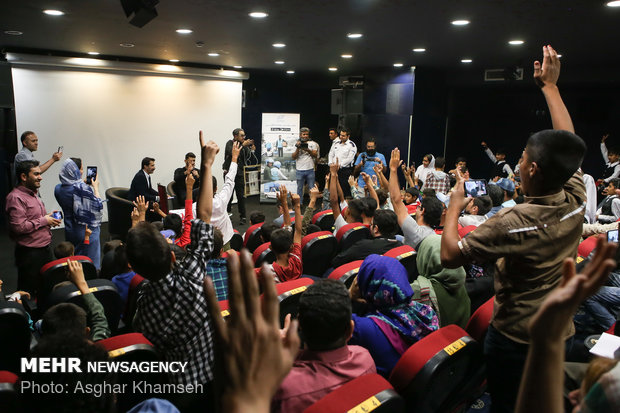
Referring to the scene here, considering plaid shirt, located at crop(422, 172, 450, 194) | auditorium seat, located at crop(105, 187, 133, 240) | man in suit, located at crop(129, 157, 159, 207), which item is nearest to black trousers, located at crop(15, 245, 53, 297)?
auditorium seat, located at crop(105, 187, 133, 240)

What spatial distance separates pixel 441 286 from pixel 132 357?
5.01 feet

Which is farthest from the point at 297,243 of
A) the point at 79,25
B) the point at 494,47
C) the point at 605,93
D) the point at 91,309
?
the point at 605,93

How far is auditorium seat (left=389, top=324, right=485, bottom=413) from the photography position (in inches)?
61.3

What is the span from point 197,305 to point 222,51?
20.8 ft

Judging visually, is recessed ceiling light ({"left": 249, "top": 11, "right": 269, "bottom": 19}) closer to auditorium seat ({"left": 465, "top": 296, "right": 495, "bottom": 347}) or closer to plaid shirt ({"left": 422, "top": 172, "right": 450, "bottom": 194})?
auditorium seat ({"left": 465, "top": 296, "right": 495, "bottom": 347})

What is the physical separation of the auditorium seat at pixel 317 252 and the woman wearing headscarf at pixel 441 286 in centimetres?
130

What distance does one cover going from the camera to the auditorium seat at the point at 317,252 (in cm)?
353

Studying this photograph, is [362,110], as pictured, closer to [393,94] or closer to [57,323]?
[393,94]

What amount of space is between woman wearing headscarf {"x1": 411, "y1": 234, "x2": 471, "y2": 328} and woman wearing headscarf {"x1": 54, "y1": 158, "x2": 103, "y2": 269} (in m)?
4.19

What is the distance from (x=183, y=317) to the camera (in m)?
1.79

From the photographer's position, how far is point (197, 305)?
181 cm

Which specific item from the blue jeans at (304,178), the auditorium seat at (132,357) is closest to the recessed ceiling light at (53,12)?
the auditorium seat at (132,357)

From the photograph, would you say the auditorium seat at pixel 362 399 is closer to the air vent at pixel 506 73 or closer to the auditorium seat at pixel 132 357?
the auditorium seat at pixel 132 357

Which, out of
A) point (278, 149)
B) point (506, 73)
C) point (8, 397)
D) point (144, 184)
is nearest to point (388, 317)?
point (8, 397)
